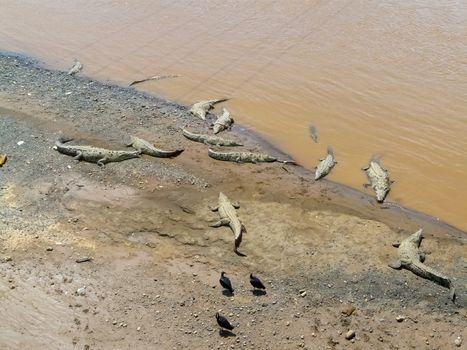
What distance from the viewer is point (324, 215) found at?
30.4ft

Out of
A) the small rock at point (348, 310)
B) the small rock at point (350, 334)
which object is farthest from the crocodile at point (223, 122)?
the small rock at point (350, 334)

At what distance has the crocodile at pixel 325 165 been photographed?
409 inches

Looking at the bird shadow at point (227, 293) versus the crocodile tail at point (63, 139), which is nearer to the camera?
the bird shadow at point (227, 293)

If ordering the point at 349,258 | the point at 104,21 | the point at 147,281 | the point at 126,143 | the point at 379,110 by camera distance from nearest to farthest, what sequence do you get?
the point at 147,281 < the point at 349,258 < the point at 126,143 < the point at 379,110 < the point at 104,21

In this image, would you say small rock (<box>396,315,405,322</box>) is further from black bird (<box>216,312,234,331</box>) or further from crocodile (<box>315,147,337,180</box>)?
crocodile (<box>315,147,337,180</box>)

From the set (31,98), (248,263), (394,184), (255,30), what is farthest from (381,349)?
(255,30)

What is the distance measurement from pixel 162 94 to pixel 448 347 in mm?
8569

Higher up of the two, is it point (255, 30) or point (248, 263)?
point (255, 30)

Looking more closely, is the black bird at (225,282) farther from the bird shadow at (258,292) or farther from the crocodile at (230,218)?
the crocodile at (230,218)

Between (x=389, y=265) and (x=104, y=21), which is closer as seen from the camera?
(x=389, y=265)

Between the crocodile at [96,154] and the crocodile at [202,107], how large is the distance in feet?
6.90

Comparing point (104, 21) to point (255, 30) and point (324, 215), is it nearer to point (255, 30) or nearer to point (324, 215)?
point (255, 30)

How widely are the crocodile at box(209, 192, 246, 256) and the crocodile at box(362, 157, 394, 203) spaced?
8.66ft

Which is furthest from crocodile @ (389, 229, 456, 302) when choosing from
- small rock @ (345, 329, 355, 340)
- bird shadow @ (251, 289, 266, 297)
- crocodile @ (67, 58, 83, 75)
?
crocodile @ (67, 58, 83, 75)
